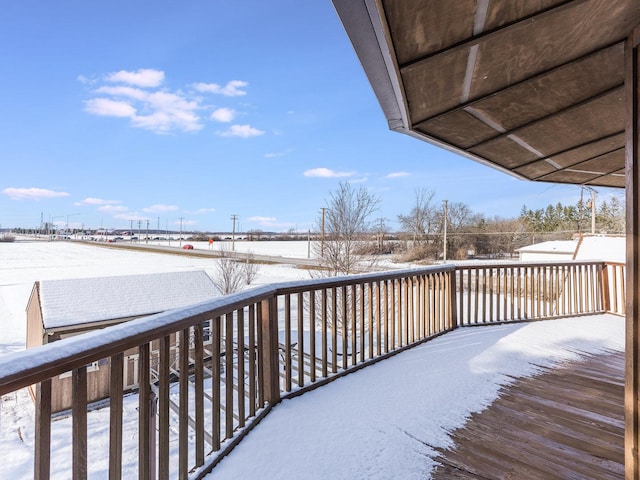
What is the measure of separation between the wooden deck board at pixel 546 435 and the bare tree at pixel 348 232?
35.3ft

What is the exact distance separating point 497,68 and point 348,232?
41.4 ft

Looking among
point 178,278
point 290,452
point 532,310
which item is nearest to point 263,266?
point 178,278

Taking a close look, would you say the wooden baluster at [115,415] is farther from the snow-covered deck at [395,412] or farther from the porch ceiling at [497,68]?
the porch ceiling at [497,68]

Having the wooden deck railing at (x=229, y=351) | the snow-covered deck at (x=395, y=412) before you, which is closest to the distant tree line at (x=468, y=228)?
the wooden deck railing at (x=229, y=351)

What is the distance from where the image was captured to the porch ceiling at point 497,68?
4.31ft

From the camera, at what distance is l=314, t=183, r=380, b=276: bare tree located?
13734 mm

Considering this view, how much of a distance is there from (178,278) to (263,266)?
13.5m

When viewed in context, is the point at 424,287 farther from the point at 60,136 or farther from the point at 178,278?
the point at 60,136

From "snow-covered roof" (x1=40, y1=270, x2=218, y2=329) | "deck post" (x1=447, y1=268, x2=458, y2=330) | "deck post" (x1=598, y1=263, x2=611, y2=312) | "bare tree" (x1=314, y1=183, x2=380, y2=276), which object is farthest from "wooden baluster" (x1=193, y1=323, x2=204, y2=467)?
"bare tree" (x1=314, y1=183, x2=380, y2=276)

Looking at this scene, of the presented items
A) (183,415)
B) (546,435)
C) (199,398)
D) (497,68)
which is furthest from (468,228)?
(183,415)

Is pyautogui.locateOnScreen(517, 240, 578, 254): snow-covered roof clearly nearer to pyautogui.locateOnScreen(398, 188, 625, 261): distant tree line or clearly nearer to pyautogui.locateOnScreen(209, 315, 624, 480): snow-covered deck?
pyautogui.locateOnScreen(209, 315, 624, 480): snow-covered deck

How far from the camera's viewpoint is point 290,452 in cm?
180

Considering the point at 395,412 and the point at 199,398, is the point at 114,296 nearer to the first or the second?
the point at 199,398

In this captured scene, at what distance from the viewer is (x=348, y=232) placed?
1436cm
